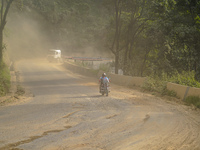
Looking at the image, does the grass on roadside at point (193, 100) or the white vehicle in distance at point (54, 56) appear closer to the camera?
the grass on roadside at point (193, 100)

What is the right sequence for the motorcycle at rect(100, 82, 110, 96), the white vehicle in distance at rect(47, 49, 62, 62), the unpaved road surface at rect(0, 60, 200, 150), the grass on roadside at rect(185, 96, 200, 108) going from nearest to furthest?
the unpaved road surface at rect(0, 60, 200, 150) < the grass on roadside at rect(185, 96, 200, 108) < the motorcycle at rect(100, 82, 110, 96) < the white vehicle in distance at rect(47, 49, 62, 62)

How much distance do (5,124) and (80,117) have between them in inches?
92.4

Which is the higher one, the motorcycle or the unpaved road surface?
the motorcycle

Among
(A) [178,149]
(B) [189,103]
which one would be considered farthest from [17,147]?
(B) [189,103]

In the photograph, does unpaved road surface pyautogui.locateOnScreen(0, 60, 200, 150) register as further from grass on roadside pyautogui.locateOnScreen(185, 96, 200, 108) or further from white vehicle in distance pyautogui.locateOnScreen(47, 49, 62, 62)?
white vehicle in distance pyautogui.locateOnScreen(47, 49, 62, 62)

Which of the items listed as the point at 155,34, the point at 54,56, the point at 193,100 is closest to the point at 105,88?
the point at 193,100

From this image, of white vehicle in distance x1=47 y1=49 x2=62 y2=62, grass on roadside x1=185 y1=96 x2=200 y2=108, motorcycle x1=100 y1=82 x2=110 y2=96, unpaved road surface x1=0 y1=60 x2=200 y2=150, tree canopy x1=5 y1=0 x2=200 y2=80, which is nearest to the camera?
unpaved road surface x1=0 y1=60 x2=200 y2=150

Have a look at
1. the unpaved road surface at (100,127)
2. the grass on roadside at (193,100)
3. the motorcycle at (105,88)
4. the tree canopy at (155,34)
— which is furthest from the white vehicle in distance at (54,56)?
the grass on roadside at (193,100)

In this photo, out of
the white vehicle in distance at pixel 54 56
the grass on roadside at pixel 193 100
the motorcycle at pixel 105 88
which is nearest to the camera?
the grass on roadside at pixel 193 100

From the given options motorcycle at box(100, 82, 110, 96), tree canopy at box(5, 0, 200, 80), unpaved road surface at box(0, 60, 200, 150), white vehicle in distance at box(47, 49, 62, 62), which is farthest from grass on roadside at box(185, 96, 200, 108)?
white vehicle in distance at box(47, 49, 62, 62)

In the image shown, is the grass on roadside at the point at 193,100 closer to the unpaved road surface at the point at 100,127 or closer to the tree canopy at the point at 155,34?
the unpaved road surface at the point at 100,127

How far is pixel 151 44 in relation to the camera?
1056 inches

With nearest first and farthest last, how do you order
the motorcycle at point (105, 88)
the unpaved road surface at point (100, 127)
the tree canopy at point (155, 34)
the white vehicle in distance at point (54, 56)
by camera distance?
the unpaved road surface at point (100, 127), the motorcycle at point (105, 88), the tree canopy at point (155, 34), the white vehicle in distance at point (54, 56)

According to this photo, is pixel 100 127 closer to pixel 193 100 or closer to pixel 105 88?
pixel 193 100
